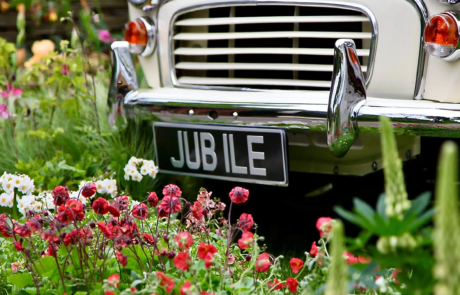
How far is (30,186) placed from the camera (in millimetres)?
2213

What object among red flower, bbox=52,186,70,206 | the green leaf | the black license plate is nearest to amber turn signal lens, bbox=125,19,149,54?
the black license plate

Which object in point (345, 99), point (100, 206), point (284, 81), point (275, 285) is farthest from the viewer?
point (284, 81)

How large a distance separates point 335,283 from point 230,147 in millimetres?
1494

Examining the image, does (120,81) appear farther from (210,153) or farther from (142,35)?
(210,153)

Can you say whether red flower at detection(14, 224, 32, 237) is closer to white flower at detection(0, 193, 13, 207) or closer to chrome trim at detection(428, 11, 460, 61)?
white flower at detection(0, 193, 13, 207)

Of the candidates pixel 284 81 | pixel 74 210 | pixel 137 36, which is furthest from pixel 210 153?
pixel 74 210

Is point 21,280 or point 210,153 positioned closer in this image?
point 21,280

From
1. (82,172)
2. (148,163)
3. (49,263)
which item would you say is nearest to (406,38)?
(148,163)

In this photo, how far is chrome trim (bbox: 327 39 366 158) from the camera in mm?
1952

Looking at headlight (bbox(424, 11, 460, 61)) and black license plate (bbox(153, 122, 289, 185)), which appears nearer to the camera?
headlight (bbox(424, 11, 460, 61))

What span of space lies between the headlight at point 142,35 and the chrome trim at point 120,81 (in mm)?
37

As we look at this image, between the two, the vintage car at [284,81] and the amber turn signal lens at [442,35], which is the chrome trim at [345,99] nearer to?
the vintage car at [284,81]

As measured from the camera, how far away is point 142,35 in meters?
2.65

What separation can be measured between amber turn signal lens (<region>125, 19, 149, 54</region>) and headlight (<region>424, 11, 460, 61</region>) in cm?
128
